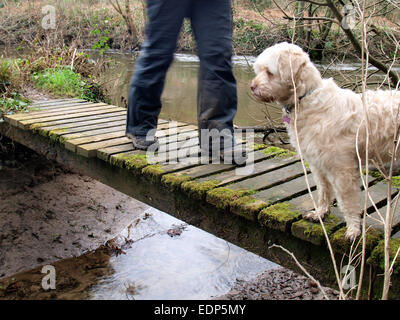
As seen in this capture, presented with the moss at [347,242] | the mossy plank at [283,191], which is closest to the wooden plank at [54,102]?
the mossy plank at [283,191]

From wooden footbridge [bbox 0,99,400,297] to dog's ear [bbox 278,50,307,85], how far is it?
2.95 feet

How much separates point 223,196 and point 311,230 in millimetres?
716

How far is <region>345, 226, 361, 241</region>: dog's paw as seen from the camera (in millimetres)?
2354

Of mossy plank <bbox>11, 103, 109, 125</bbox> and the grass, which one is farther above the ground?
A: the grass

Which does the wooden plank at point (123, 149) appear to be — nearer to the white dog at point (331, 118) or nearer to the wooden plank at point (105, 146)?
the wooden plank at point (105, 146)

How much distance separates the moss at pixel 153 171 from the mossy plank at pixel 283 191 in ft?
2.81

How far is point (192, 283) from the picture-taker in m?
4.41

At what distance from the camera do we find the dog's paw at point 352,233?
2354 millimetres

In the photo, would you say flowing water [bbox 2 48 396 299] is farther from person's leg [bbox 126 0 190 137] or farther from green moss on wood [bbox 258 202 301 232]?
green moss on wood [bbox 258 202 301 232]

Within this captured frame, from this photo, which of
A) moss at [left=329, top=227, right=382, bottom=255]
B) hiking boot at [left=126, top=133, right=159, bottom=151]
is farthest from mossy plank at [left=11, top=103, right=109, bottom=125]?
moss at [left=329, top=227, right=382, bottom=255]

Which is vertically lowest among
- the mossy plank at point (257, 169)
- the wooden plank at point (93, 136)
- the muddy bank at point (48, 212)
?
the muddy bank at point (48, 212)

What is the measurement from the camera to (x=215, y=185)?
316 cm

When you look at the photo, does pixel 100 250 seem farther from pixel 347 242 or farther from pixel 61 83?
pixel 347 242
